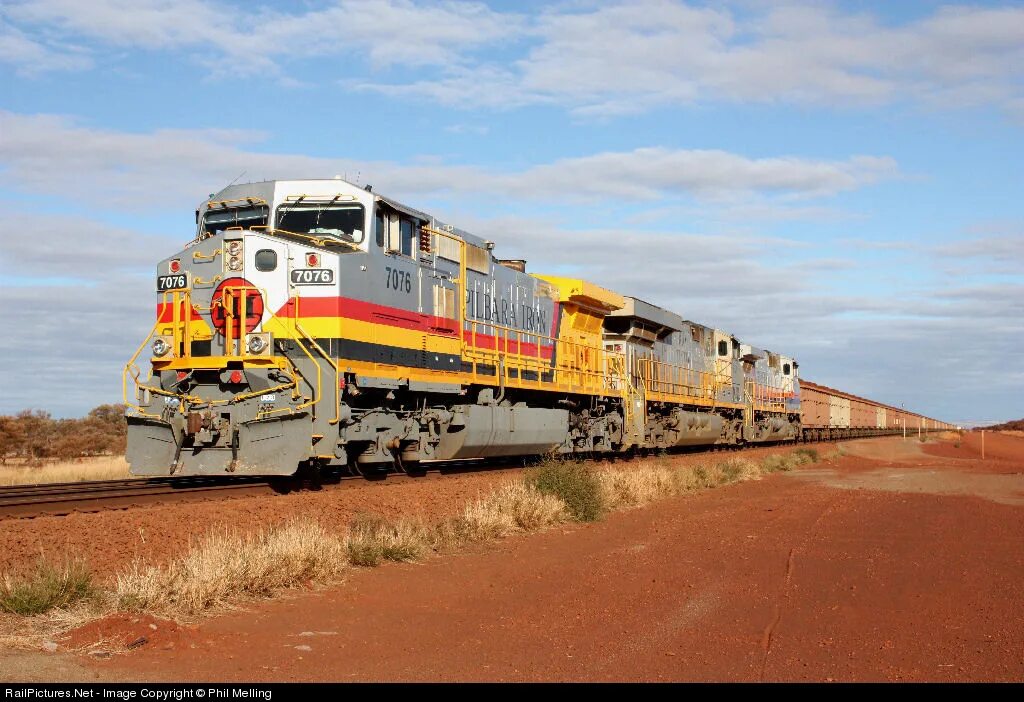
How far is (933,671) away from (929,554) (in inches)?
210

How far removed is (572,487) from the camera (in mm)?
14961

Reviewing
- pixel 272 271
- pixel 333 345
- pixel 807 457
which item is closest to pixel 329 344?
pixel 333 345

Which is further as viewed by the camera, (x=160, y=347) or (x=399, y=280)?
(x=399, y=280)

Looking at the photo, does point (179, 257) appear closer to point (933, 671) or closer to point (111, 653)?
point (111, 653)

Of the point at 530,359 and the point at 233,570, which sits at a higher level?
the point at 530,359

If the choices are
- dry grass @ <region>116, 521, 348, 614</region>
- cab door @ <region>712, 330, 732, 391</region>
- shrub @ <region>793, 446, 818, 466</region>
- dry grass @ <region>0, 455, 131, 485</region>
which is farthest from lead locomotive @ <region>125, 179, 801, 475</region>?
cab door @ <region>712, 330, 732, 391</region>

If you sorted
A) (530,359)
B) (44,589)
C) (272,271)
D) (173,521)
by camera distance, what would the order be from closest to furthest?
(44,589)
(173,521)
(272,271)
(530,359)

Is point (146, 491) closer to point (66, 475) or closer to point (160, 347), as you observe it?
point (160, 347)

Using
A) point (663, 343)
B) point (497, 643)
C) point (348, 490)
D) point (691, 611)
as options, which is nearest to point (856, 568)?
point (691, 611)

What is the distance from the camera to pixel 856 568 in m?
10.3

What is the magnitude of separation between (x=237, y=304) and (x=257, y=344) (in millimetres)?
772

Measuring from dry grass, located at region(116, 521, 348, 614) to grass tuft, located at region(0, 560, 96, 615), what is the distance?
289 mm

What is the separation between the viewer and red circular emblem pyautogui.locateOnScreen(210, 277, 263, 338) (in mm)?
13203
